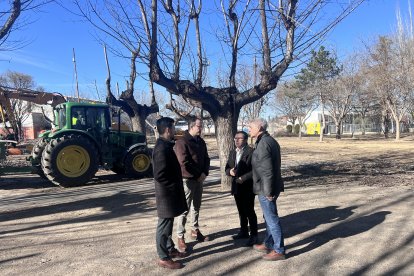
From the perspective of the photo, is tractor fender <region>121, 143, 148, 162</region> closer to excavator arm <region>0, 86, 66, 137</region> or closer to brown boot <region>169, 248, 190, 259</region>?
excavator arm <region>0, 86, 66, 137</region>

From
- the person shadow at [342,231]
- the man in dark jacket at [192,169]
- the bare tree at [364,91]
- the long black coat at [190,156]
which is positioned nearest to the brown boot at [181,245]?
→ the man in dark jacket at [192,169]

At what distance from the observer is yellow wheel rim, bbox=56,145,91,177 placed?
1131 centimetres

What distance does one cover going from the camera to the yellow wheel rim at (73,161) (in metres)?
11.3

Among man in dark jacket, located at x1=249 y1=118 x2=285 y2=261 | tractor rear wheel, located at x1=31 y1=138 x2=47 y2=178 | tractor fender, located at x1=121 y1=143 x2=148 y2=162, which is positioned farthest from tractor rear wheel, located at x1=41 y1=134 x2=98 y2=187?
man in dark jacket, located at x1=249 y1=118 x2=285 y2=261

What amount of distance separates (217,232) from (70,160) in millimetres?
7022

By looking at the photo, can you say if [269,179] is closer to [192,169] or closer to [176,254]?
[192,169]

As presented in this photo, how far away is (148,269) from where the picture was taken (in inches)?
175

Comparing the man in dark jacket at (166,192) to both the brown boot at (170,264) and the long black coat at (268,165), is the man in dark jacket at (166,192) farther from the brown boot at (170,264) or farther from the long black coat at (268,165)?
the long black coat at (268,165)

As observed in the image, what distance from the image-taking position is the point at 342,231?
18.9ft

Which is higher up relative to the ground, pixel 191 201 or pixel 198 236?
pixel 191 201

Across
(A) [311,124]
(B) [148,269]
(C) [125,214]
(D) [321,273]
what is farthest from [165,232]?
(A) [311,124]

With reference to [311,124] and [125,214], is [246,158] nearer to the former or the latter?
[125,214]

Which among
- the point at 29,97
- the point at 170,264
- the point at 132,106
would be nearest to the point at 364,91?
the point at 132,106

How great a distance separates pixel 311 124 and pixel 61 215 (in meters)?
73.6
